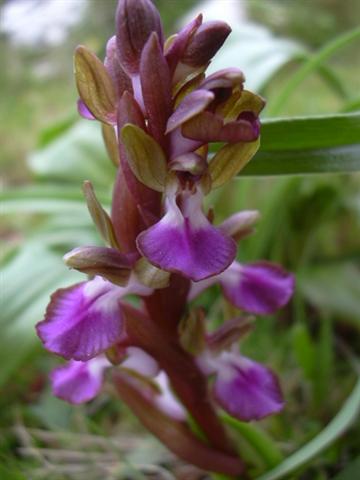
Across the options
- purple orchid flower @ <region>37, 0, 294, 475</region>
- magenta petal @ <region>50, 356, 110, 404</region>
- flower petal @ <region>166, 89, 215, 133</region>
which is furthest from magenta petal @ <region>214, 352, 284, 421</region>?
flower petal @ <region>166, 89, 215, 133</region>

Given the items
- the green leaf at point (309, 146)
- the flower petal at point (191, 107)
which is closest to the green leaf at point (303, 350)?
the green leaf at point (309, 146)

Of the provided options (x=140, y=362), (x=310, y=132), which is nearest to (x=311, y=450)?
(x=140, y=362)

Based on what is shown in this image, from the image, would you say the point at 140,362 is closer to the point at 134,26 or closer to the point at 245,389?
the point at 245,389

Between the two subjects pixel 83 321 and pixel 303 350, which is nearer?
pixel 83 321

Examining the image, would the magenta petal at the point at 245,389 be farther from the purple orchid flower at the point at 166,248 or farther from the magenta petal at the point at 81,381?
the magenta petal at the point at 81,381

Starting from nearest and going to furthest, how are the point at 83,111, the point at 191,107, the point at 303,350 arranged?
the point at 191,107 → the point at 83,111 → the point at 303,350

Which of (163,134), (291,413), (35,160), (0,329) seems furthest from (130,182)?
(35,160)

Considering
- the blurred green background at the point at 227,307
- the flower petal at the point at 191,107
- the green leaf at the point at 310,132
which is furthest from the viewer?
→ the blurred green background at the point at 227,307
